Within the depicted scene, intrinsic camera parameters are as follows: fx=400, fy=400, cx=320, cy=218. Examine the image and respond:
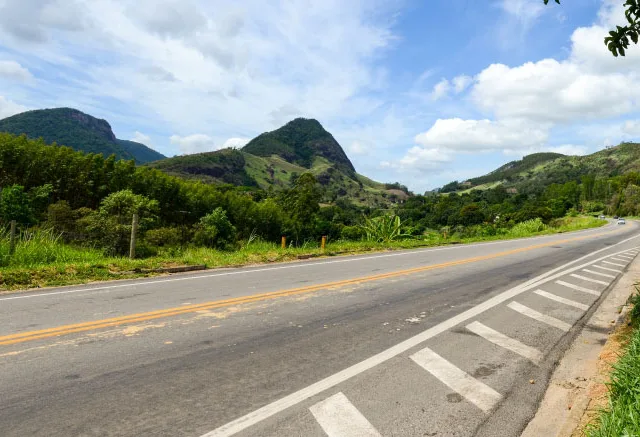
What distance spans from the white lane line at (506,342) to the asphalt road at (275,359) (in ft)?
0.11

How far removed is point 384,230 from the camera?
25500 millimetres

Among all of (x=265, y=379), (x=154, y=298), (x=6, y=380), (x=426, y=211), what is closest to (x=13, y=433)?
(x=6, y=380)

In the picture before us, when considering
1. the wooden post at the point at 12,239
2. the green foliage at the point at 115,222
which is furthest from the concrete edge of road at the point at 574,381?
the green foliage at the point at 115,222

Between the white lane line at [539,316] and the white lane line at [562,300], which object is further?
the white lane line at [562,300]

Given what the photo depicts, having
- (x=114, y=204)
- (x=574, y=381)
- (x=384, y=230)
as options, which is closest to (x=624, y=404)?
(x=574, y=381)

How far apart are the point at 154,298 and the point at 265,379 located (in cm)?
420

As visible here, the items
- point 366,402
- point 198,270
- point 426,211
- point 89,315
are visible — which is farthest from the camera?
point 426,211

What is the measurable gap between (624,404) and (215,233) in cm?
1508

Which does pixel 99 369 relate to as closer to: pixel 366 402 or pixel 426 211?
pixel 366 402

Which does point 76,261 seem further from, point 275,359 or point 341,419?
point 341,419

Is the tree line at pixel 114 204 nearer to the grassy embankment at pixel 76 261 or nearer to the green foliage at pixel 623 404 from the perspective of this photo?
the grassy embankment at pixel 76 261

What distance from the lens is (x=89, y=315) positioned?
6.14 m

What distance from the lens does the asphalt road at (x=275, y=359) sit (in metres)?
3.33

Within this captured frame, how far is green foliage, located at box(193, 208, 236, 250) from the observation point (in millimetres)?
16305
